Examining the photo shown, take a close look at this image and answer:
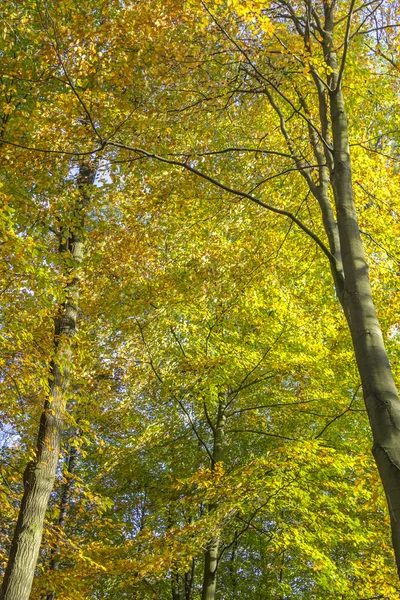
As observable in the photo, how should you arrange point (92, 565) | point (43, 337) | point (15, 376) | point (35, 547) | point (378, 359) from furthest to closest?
1. point (92, 565)
2. point (43, 337)
3. point (15, 376)
4. point (35, 547)
5. point (378, 359)

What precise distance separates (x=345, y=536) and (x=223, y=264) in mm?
4411

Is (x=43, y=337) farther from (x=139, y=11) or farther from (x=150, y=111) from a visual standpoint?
(x=139, y=11)

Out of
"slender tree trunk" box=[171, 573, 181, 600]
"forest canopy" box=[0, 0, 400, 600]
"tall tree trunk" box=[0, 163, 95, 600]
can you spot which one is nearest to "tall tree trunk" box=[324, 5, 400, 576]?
"forest canopy" box=[0, 0, 400, 600]

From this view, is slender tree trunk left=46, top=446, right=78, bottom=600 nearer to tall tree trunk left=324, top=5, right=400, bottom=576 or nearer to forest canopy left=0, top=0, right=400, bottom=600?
forest canopy left=0, top=0, right=400, bottom=600

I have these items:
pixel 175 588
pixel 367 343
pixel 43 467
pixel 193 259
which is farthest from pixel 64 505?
pixel 367 343

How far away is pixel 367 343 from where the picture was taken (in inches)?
133

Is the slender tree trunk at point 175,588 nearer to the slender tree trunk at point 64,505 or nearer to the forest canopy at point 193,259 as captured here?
the forest canopy at point 193,259

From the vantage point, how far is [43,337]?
24.0 ft

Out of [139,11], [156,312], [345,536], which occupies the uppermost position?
[139,11]

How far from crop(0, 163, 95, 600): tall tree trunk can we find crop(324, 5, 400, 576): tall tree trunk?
3.22 m

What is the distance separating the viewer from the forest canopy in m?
5.77

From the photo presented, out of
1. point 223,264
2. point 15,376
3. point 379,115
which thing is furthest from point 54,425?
point 379,115

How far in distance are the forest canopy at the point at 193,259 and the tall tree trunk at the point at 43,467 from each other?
0.9 inches

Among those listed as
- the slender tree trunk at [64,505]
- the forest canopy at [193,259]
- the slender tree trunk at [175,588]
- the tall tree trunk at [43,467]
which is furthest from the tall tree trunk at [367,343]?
the slender tree trunk at [175,588]
